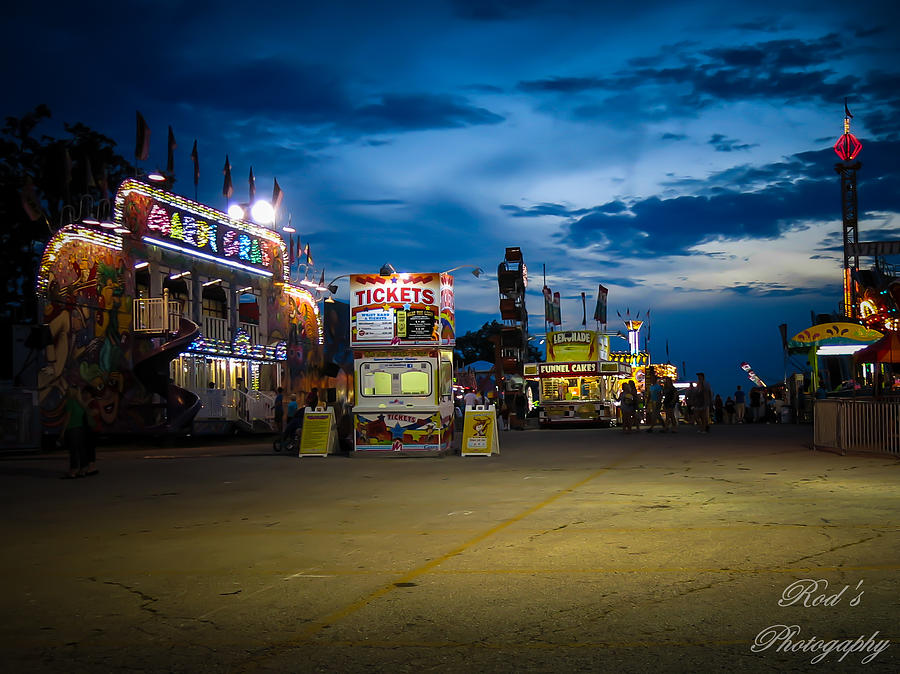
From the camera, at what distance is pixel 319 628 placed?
5.59 meters

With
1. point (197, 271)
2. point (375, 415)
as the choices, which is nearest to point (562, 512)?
point (375, 415)

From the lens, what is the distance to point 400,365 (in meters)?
22.3

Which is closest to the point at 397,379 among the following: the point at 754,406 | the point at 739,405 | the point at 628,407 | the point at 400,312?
the point at 400,312

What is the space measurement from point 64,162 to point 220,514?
23.4 m

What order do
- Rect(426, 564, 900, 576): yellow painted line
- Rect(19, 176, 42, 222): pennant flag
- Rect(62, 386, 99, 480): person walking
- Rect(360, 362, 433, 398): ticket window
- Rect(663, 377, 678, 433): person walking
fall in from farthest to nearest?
1. Rect(663, 377, 678, 433): person walking
2. Rect(19, 176, 42, 222): pennant flag
3. Rect(360, 362, 433, 398): ticket window
4. Rect(62, 386, 99, 480): person walking
5. Rect(426, 564, 900, 576): yellow painted line

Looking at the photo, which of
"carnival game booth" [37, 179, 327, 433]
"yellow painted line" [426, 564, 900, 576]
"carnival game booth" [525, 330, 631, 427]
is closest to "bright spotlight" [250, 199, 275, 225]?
"carnival game booth" [37, 179, 327, 433]

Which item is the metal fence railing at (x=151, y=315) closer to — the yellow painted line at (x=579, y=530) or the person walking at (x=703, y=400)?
the person walking at (x=703, y=400)

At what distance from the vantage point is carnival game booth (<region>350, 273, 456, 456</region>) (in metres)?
21.9

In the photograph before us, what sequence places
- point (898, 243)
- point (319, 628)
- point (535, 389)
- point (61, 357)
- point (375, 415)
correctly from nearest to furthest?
1. point (319, 628)
2. point (375, 415)
3. point (61, 357)
4. point (535, 389)
5. point (898, 243)

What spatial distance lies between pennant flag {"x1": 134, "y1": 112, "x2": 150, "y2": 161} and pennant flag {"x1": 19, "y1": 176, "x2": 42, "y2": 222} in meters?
4.51

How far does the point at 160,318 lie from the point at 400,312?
1170 centimetres

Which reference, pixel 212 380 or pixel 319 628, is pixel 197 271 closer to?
pixel 212 380

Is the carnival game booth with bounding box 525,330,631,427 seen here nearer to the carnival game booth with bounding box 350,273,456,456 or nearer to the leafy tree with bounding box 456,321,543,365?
the carnival game booth with bounding box 350,273,456,456

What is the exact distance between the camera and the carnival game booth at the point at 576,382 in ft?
131
